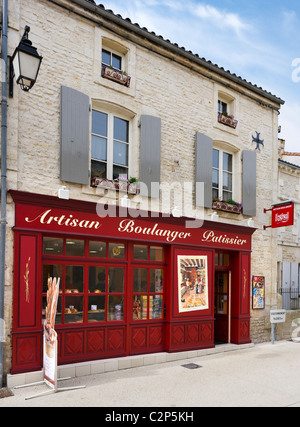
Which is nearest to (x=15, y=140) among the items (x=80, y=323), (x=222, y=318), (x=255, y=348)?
(x=80, y=323)

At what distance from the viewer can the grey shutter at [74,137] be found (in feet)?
23.9

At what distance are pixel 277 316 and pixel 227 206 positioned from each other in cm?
376

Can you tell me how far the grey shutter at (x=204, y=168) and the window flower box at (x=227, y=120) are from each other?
2.89 feet

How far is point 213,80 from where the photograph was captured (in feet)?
33.4

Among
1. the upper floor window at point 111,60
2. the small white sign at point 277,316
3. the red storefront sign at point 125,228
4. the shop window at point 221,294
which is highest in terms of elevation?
the upper floor window at point 111,60

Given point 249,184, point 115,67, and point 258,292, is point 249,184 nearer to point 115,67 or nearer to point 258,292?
point 258,292

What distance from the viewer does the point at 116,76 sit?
8156 millimetres

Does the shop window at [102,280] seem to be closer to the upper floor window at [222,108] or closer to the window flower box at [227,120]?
the window flower box at [227,120]

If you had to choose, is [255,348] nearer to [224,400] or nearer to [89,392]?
[224,400]

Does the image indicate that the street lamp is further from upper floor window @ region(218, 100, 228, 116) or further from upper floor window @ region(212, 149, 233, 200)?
upper floor window @ region(218, 100, 228, 116)

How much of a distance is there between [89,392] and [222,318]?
542 cm

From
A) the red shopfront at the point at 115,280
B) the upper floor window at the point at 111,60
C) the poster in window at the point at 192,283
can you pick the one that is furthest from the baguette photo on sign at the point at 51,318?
the upper floor window at the point at 111,60

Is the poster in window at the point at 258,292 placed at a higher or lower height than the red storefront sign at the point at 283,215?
lower

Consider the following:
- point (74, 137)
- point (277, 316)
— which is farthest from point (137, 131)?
point (277, 316)
